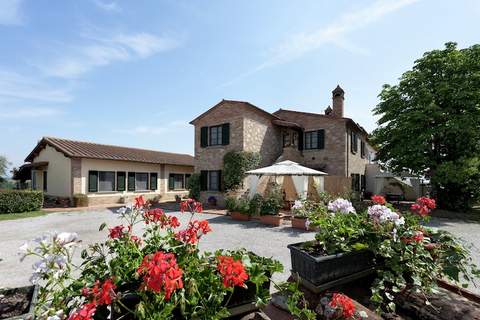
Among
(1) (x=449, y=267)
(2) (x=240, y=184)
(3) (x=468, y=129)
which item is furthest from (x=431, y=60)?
(1) (x=449, y=267)

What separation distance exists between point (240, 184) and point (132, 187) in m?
9.44

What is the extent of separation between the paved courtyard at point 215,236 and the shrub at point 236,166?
133 inches

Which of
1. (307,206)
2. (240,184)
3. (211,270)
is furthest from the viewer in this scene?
(240,184)

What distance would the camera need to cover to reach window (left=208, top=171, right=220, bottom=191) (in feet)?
55.0

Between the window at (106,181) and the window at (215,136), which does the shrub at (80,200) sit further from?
the window at (215,136)

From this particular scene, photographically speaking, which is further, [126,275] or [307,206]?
[307,206]

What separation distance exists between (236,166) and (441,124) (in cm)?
1178

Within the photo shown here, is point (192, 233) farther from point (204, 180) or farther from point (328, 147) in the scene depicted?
point (328, 147)

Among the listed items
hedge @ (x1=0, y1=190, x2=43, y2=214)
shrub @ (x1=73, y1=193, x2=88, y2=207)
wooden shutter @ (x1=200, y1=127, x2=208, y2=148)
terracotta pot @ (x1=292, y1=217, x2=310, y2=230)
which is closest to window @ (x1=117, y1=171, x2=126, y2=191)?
shrub @ (x1=73, y1=193, x2=88, y2=207)

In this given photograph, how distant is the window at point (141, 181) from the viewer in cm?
1973

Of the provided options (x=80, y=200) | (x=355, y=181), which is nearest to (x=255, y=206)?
(x=355, y=181)

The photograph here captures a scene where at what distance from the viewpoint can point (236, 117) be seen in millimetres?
16172

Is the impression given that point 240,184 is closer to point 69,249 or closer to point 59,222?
point 59,222

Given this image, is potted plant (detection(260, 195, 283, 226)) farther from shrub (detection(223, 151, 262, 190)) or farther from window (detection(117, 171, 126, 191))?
window (detection(117, 171, 126, 191))
